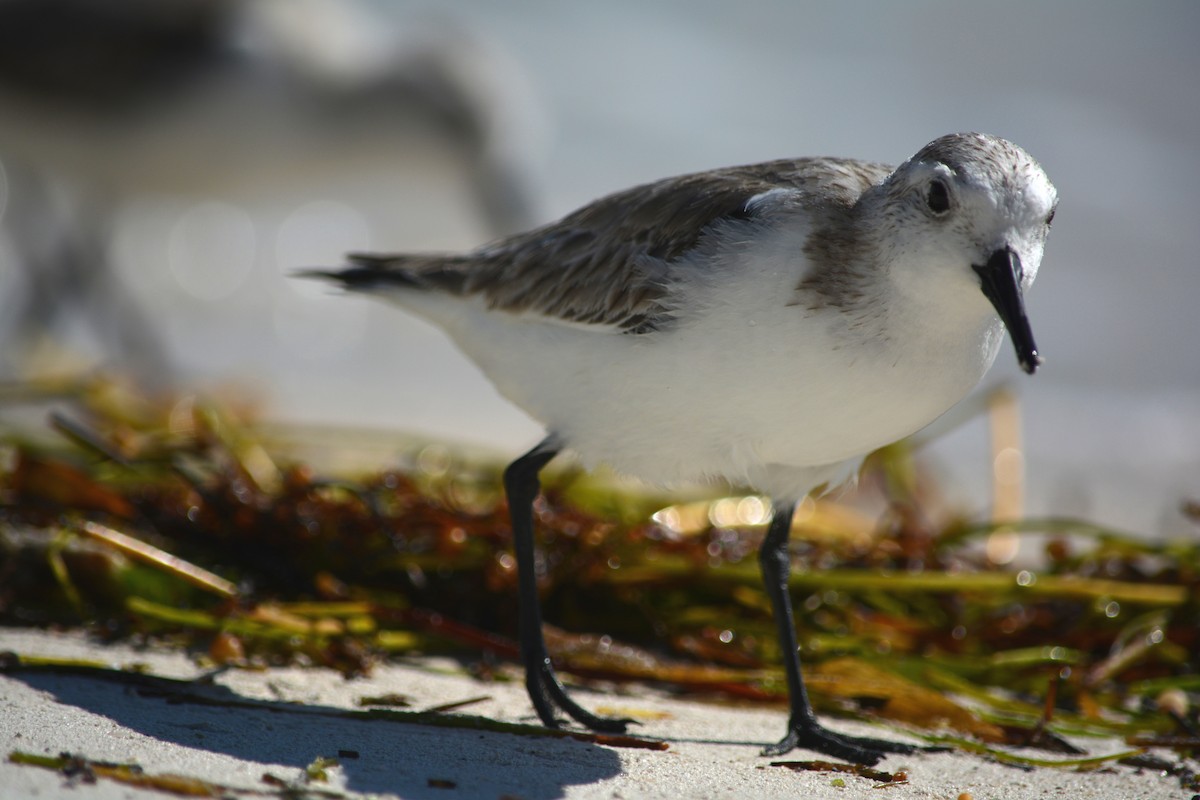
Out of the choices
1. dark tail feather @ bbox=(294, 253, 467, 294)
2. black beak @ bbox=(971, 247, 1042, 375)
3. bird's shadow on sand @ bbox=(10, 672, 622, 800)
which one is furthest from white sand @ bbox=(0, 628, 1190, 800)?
dark tail feather @ bbox=(294, 253, 467, 294)

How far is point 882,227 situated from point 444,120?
8389mm

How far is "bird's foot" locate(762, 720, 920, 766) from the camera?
8.80 ft

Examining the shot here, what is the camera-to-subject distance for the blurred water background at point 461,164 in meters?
7.55

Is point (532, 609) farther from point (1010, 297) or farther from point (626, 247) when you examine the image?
point (1010, 297)

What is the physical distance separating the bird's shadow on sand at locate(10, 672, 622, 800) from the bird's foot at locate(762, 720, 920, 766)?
482mm

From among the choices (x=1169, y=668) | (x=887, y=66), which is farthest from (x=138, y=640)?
(x=887, y=66)

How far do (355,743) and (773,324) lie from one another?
123cm

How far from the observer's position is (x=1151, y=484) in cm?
669

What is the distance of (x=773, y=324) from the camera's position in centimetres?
248

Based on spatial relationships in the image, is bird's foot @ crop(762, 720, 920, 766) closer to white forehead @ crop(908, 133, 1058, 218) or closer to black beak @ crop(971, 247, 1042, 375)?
black beak @ crop(971, 247, 1042, 375)

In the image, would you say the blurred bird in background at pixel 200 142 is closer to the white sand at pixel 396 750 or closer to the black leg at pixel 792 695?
the white sand at pixel 396 750

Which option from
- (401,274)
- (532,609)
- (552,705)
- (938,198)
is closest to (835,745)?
(552,705)

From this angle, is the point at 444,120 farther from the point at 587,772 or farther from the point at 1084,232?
the point at 587,772

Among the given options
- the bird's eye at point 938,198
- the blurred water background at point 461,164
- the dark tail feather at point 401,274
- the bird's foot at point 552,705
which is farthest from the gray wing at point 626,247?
the blurred water background at point 461,164
